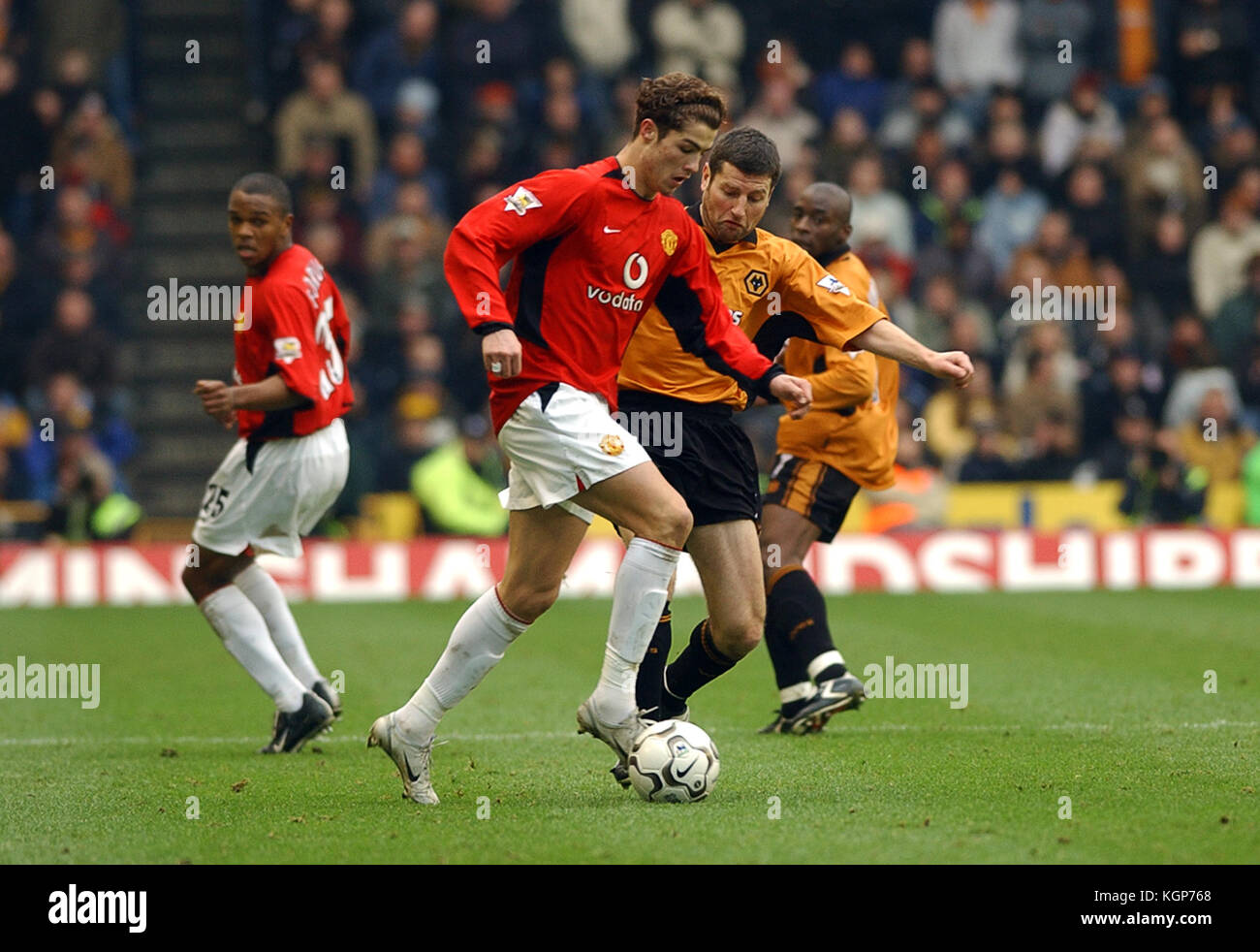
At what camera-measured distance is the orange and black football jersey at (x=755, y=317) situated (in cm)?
691

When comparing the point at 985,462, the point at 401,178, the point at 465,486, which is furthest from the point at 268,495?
the point at 401,178

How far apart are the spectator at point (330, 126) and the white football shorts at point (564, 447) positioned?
13.1m

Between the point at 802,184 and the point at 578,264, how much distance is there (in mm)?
12350

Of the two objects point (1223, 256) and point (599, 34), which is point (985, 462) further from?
point (599, 34)

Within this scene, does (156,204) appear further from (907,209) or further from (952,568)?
(952,568)

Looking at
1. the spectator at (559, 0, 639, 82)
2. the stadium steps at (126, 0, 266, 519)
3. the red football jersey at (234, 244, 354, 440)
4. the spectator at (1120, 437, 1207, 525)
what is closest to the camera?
the red football jersey at (234, 244, 354, 440)

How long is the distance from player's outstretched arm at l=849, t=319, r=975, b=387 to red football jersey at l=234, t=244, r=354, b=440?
2370mm

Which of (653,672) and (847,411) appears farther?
(847,411)

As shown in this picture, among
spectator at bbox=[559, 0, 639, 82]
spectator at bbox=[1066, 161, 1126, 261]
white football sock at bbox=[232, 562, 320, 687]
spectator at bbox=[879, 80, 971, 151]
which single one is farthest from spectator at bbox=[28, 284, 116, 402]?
spectator at bbox=[1066, 161, 1126, 261]

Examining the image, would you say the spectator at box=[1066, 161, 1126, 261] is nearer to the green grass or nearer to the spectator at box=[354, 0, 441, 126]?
the spectator at box=[354, 0, 441, 126]

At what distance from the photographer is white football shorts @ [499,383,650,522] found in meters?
6.01

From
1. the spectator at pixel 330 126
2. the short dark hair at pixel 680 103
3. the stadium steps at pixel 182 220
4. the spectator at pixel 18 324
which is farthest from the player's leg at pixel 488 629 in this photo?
the spectator at pixel 330 126

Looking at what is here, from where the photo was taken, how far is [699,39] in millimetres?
19594

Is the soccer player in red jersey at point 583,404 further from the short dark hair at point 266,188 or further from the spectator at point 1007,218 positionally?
the spectator at point 1007,218
